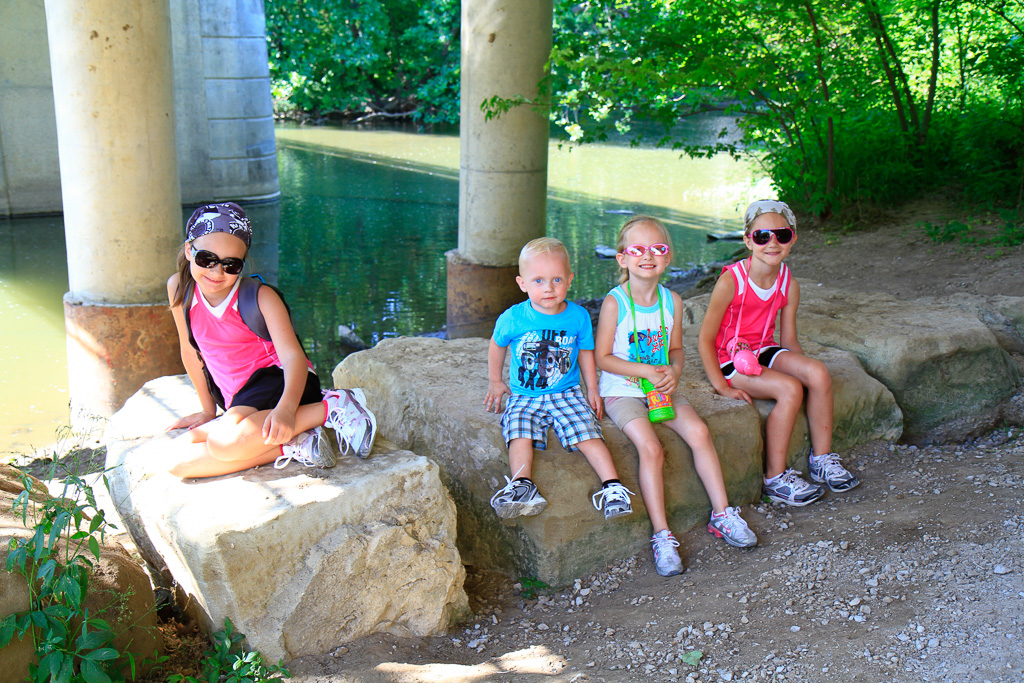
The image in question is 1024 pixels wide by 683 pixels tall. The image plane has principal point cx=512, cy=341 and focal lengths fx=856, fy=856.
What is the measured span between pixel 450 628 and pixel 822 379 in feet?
6.58

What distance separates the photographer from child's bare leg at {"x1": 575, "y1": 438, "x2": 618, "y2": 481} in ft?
11.0

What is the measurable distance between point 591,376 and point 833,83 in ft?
17.6

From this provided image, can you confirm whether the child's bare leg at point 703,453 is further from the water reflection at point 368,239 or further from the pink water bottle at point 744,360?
the water reflection at point 368,239

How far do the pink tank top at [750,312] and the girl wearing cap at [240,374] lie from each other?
1807mm

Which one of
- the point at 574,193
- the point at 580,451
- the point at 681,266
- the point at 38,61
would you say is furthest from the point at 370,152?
the point at 580,451

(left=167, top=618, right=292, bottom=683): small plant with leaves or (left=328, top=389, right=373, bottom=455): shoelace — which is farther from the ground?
(left=328, top=389, right=373, bottom=455): shoelace

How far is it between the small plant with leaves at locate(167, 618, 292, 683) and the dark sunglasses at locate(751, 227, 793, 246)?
267cm

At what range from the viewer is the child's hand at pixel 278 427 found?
9.93ft

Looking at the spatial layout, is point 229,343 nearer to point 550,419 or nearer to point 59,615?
point 59,615

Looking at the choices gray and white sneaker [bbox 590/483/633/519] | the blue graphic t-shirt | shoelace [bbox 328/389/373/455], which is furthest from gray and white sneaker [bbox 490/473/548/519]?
shoelace [bbox 328/389/373/455]

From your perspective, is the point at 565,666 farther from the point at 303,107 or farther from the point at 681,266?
the point at 303,107

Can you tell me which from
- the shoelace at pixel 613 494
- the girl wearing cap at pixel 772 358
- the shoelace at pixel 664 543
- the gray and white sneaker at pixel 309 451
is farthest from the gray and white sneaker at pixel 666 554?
the gray and white sneaker at pixel 309 451

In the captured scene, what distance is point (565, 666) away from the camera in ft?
9.13

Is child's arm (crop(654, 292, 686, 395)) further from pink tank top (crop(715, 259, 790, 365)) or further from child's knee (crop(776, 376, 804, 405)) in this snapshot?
child's knee (crop(776, 376, 804, 405))
